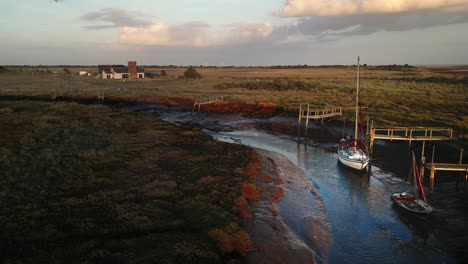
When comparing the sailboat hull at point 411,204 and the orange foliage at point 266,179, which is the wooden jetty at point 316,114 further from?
the sailboat hull at point 411,204

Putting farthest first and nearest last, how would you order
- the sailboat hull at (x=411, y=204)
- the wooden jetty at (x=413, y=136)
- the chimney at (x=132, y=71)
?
the chimney at (x=132, y=71) < the wooden jetty at (x=413, y=136) < the sailboat hull at (x=411, y=204)

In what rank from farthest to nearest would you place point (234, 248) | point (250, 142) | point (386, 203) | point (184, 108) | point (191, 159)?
point (184, 108), point (250, 142), point (191, 159), point (386, 203), point (234, 248)

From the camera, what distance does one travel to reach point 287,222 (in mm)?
18562

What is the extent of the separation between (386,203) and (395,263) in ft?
24.4

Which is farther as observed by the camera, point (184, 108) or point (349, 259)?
point (184, 108)

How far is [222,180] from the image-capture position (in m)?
21.1

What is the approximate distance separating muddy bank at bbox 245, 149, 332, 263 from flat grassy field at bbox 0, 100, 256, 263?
102 cm

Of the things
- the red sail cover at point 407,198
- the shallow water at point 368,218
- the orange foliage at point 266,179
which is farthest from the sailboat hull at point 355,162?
the orange foliage at point 266,179

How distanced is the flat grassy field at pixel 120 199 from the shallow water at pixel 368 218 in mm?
5666

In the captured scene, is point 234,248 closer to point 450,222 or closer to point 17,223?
point 17,223

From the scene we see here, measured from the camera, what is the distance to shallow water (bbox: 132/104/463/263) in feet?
53.6

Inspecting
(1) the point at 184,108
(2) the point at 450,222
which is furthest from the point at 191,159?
(1) the point at 184,108

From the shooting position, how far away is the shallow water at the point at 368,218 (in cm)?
1634

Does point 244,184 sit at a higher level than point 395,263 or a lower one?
higher
